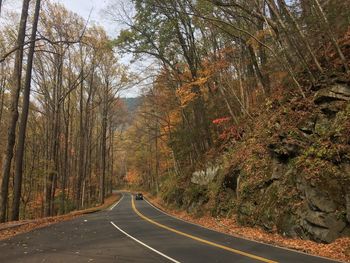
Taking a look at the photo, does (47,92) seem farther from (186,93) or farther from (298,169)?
(298,169)

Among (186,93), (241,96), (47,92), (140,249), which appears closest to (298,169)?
(140,249)

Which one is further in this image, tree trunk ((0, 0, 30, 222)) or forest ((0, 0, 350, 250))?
tree trunk ((0, 0, 30, 222))

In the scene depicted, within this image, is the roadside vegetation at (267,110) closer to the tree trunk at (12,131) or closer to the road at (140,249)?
the road at (140,249)

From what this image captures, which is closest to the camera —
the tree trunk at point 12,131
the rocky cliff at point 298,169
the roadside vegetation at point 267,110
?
the rocky cliff at point 298,169

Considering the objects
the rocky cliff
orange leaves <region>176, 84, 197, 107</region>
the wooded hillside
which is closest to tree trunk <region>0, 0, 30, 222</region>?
the wooded hillside

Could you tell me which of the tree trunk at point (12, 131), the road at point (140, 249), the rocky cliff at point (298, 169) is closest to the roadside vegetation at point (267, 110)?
the rocky cliff at point (298, 169)

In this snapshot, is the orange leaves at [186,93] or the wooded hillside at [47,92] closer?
the wooded hillside at [47,92]

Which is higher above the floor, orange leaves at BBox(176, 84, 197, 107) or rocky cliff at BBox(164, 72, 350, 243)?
orange leaves at BBox(176, 84, 197, 107)

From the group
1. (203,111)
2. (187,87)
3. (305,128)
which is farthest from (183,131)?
(305,128)

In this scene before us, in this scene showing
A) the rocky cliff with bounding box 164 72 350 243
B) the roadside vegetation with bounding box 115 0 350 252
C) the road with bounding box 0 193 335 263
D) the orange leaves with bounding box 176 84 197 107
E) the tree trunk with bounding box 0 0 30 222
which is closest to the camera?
the road with bounding box 0 193 335 263

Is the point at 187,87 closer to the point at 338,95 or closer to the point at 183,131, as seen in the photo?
the point at 183,131

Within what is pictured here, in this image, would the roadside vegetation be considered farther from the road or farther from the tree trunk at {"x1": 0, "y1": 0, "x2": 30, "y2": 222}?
the tree trunk at {"x1": 0, "y1": 0, "x2": 30, "y2": 222}

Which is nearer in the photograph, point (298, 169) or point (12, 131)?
point (298, 169)

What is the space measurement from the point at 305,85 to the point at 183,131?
1598 centimetres
